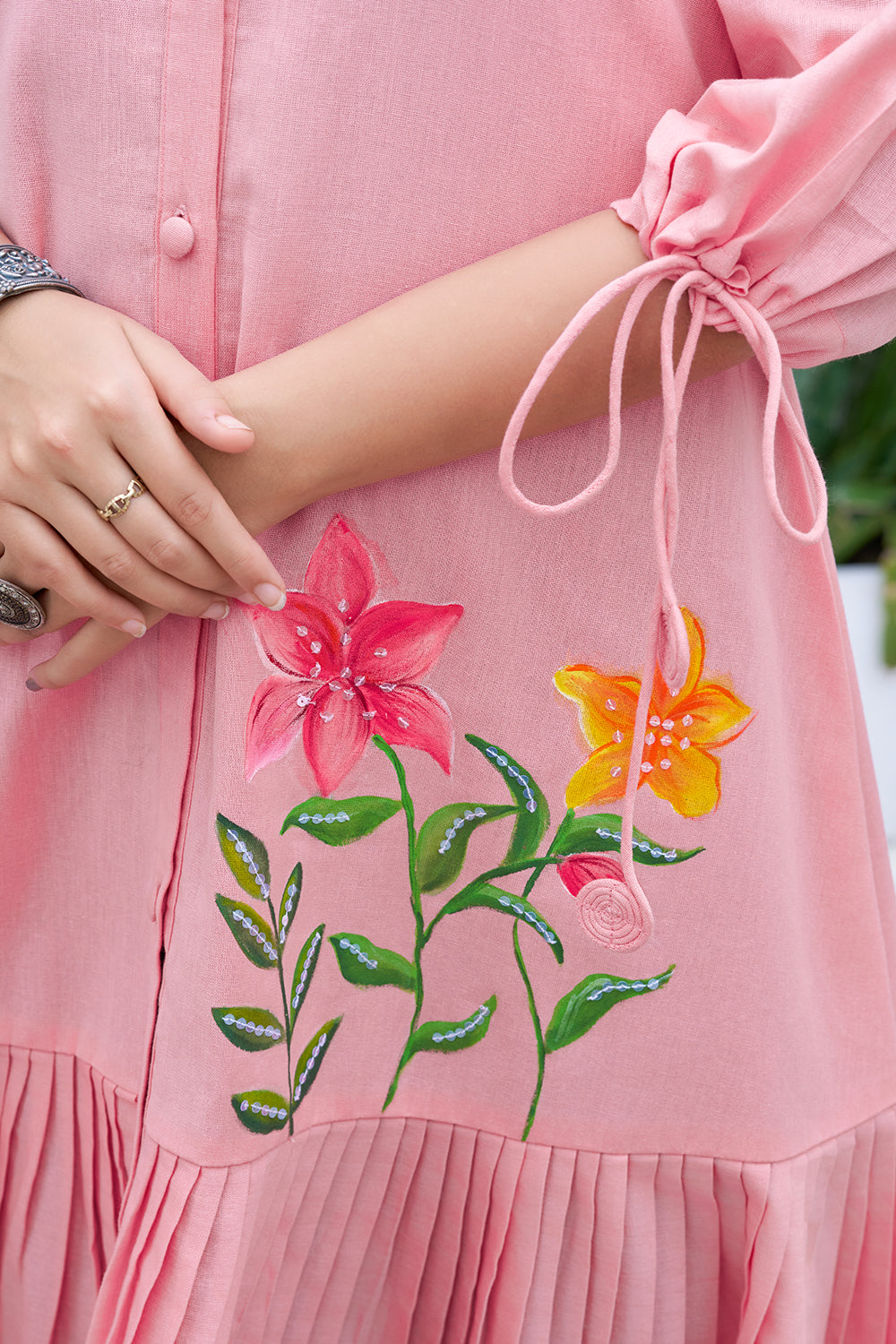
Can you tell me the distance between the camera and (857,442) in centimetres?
248

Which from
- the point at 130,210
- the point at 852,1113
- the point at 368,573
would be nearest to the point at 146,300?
the point at 130,210

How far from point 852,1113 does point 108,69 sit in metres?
0.80

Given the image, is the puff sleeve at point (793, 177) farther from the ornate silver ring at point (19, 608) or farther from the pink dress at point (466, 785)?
the ornate silver ring at point (19, 608)

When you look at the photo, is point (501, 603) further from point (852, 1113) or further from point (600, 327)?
point (852, 1113)

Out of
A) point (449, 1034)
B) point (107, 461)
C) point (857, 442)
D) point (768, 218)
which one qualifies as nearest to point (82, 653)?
point (107, 461)

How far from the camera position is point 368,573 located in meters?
0.58

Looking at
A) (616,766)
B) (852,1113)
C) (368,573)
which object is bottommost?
(852,1113)

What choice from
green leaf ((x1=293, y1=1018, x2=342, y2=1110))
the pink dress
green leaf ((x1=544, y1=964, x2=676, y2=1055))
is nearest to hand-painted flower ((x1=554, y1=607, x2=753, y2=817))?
the pink dress

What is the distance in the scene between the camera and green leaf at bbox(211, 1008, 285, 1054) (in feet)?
1.92

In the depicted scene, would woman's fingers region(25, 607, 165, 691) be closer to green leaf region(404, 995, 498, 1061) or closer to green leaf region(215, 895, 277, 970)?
green leaf region(215, 895, 277, 970)

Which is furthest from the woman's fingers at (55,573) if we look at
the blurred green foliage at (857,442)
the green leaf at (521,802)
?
the blurred green foliage at (857,442)

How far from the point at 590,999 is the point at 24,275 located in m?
0.54

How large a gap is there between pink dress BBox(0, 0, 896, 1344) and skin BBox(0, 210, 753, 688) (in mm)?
32

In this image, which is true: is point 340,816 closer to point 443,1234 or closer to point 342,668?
point 342,668
